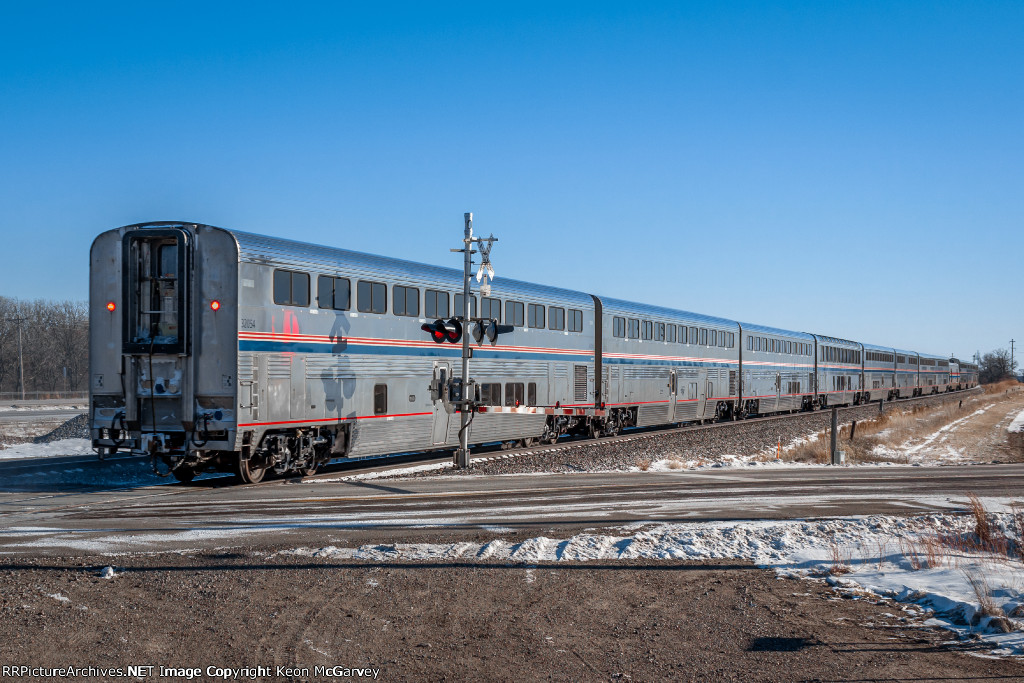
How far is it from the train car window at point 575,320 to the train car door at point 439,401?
251 inches

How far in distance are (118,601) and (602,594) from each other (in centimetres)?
451

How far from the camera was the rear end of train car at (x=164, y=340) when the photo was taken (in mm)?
15461

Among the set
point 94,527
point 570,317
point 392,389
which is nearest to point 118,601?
point 94,527

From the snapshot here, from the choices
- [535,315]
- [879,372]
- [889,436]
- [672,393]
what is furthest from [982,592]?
[879,372]

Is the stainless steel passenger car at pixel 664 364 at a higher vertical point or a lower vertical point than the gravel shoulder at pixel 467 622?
higher

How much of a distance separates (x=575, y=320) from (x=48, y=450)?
15.6m

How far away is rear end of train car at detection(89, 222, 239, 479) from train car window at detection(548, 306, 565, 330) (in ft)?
38.7

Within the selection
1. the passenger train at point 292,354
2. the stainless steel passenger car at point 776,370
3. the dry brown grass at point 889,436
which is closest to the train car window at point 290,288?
the passenger train at point 292,354

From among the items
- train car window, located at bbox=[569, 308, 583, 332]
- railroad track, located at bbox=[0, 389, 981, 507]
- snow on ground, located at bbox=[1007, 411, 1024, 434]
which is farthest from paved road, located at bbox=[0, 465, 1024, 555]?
snow on ground, located at bbox=[1007, 411, 1024, 434]

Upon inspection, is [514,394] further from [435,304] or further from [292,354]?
[292,354]

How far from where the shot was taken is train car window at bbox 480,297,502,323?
872 inches

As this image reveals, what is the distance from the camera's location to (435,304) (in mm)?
20703

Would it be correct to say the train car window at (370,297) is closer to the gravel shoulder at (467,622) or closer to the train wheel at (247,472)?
the train wheel at (247,472)

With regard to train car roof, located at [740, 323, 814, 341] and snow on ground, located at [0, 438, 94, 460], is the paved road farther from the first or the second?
train car roof, located at [740, 323, 814, 341]
